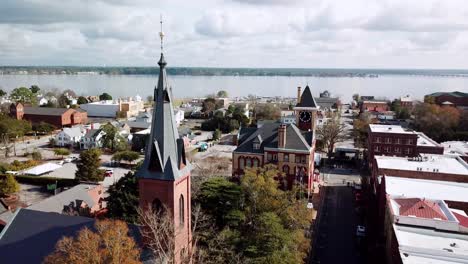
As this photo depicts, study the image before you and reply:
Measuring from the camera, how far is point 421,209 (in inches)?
1293

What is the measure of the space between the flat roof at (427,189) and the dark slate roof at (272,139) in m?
11.6

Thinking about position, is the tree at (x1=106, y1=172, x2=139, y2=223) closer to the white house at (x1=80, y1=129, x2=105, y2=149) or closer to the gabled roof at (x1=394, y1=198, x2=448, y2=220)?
the gabled roof at (x1=394, y1=198, x2=448, y2=220)

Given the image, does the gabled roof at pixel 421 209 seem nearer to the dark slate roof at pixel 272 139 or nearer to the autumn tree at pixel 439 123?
the dark slate roof at pixel 272 139

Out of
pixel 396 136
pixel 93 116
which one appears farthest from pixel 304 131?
pixel 93 116

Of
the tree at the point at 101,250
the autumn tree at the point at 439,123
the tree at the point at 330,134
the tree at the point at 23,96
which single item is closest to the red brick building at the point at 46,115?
the tree at the point at 23,96

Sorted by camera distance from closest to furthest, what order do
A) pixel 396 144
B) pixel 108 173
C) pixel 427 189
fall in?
1. pixel 427 189
2. pixel 108 173
3. pixel 396 144

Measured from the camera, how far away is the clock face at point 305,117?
57.0 m

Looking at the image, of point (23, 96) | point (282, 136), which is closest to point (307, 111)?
point (282, 136)

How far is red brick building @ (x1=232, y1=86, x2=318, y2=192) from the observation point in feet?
162

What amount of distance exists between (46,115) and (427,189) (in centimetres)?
9830

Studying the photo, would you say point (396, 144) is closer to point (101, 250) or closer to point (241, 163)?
point (241, 163)

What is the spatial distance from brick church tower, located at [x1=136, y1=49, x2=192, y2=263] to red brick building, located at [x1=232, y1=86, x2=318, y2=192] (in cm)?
2855

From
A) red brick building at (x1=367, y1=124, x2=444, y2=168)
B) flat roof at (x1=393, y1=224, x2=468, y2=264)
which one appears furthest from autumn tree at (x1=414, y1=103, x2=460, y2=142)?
flat roof at (x1=393, y1=224, x2=468, y2=264)

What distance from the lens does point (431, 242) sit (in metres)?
28.8
